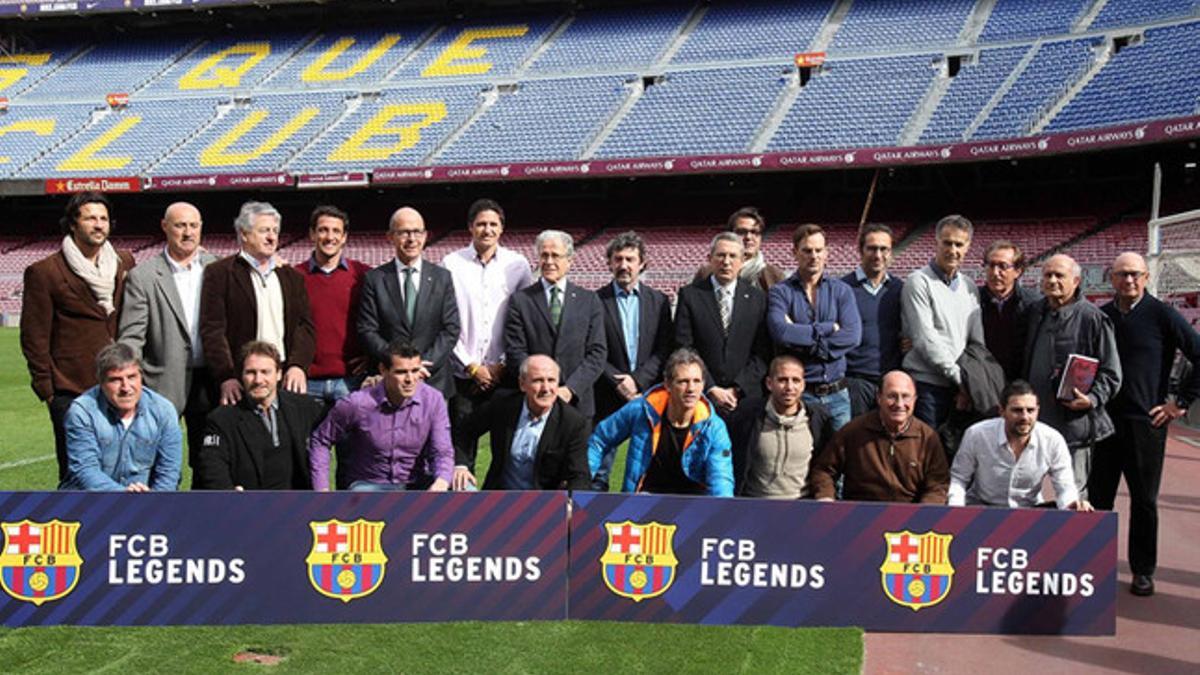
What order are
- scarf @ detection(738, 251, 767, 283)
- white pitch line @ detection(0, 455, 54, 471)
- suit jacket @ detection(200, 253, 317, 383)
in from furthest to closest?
white pitch line @ detection(0, 455, 54, 471)
scarf @ detection(738, 251, 767, 283)
suit jacket @ detection(200, 253, 317, 383)

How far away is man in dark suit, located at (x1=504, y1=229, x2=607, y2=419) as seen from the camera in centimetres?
544

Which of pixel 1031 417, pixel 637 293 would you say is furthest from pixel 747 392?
pixel 1031 417

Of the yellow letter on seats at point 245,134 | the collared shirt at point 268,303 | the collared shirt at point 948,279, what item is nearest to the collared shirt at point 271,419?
the collared shirt at point 268,303

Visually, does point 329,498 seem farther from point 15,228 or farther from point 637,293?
point 15,228

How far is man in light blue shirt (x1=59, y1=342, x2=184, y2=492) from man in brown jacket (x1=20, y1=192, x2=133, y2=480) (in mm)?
394

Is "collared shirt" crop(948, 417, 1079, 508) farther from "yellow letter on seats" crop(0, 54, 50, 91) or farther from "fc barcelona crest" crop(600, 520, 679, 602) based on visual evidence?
"yellow letter on seats" crop(0, 54, 50, 91)

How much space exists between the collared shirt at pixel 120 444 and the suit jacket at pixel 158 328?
0.35m

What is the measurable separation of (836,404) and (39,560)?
4.09m

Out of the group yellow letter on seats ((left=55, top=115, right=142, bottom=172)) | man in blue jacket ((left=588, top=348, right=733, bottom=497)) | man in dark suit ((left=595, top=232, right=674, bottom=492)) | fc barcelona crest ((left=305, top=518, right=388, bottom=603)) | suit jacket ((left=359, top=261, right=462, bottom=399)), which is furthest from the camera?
yellow letter on seats ((left=55, top=115, right=142, bottom=172))

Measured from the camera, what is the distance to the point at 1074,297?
16.6 ft

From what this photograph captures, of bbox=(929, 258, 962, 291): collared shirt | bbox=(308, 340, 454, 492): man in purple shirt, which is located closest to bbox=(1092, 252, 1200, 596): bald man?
bbox=(929, 258, 962, 291): collared shirt

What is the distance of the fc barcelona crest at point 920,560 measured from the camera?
425 cm

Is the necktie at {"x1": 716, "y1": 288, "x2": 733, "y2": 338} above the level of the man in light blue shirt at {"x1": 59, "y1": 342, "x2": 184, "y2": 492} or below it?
above

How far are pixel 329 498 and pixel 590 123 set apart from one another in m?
24.8
